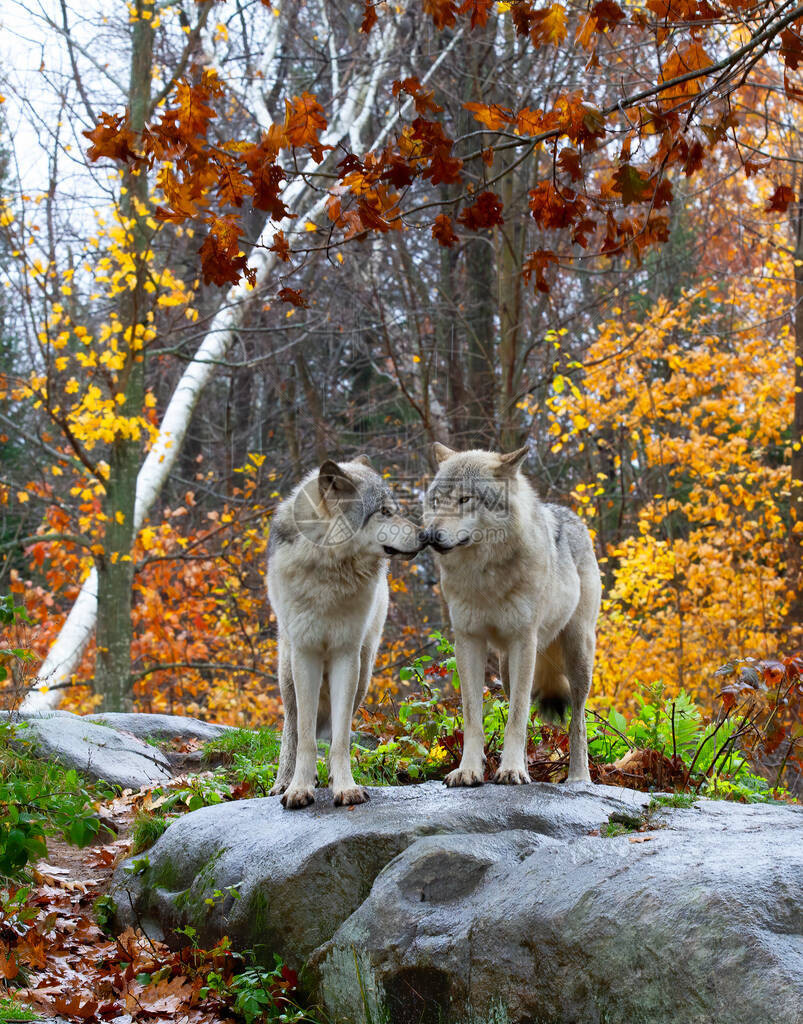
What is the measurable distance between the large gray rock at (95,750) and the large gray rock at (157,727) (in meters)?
0.68

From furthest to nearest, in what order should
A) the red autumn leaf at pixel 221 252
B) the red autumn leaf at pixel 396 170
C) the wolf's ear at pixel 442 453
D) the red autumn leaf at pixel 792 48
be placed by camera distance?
the wolf's ear at pixel 442 453, the red autumn leaf at pixel 221 252, the red autumn leaf at pixel 396 170, the red autumn leaf at pixel 792 48

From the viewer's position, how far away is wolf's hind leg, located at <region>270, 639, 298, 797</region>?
5352 mm

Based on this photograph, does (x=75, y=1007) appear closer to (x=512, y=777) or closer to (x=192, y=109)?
(x=512, y=777)

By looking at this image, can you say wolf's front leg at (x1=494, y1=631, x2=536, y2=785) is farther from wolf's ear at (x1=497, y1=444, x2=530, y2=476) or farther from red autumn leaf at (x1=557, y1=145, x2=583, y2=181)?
red autumn leaf at (x1=557, y1=145, x2=583, y2=181)

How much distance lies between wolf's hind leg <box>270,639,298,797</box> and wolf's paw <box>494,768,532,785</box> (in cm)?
124

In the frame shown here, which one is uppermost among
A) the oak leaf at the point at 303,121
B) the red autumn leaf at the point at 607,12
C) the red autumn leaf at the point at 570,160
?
the red autumn leaf at the point at 607,12

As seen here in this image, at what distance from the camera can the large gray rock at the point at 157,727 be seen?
8.35 metres

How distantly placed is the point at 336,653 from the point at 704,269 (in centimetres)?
1711

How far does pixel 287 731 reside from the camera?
5410 mm

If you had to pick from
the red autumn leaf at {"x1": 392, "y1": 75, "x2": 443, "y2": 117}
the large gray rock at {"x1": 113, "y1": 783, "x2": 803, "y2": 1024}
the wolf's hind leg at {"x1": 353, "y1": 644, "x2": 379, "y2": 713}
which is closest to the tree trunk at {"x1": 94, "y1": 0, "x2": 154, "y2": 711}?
the wolf's hind leg at {"x1": 353, "y1": 644, "x2": 379, "y2": 713}

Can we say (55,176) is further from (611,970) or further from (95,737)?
(611,970)

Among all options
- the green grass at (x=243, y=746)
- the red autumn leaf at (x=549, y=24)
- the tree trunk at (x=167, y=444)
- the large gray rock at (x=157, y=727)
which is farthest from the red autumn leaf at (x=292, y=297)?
the tree trunk at (x=167, y=444)

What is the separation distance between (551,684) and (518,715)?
45.8 inches

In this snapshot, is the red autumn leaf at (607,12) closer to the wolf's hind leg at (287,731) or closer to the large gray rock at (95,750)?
the wolf's hind leg at (287,731)
